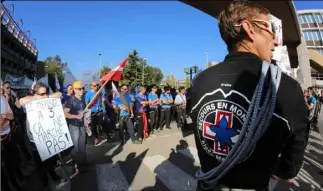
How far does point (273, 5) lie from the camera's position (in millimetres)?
9383

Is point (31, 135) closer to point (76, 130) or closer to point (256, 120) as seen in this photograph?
point (76, 130)

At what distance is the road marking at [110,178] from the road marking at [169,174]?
0.71m

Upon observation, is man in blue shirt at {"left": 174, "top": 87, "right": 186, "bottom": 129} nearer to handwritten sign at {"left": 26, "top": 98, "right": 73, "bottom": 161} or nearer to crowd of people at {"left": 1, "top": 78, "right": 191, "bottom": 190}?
crowd of people at {"left": 1, "top": 78, "right": 191, "bottom": 190}

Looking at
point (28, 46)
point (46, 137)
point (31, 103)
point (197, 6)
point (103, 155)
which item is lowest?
point (103, 155)

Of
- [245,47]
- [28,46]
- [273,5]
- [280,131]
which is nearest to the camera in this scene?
[280,131]

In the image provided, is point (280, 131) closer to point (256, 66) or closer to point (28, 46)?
point (256, 66)

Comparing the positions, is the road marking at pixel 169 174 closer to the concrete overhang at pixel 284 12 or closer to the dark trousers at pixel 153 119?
the concrete overhang at pixel 284 12

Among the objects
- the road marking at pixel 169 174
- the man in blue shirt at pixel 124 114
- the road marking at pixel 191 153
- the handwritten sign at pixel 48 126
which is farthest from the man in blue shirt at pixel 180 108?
the handwritten sign at pixel 48 126

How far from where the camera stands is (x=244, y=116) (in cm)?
176

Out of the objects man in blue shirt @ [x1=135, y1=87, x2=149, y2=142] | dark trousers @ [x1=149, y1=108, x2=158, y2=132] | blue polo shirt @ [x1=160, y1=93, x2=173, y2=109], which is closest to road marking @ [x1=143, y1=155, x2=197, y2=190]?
man in blue shirt @ [x1=135, y1=87, x2=149, y2=142]

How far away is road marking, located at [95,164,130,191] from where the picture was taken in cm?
583

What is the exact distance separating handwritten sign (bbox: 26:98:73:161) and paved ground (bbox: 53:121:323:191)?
79 centimetres

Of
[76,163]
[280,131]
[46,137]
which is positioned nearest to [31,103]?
[46,137]

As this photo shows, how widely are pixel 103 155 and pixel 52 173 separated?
298cm
